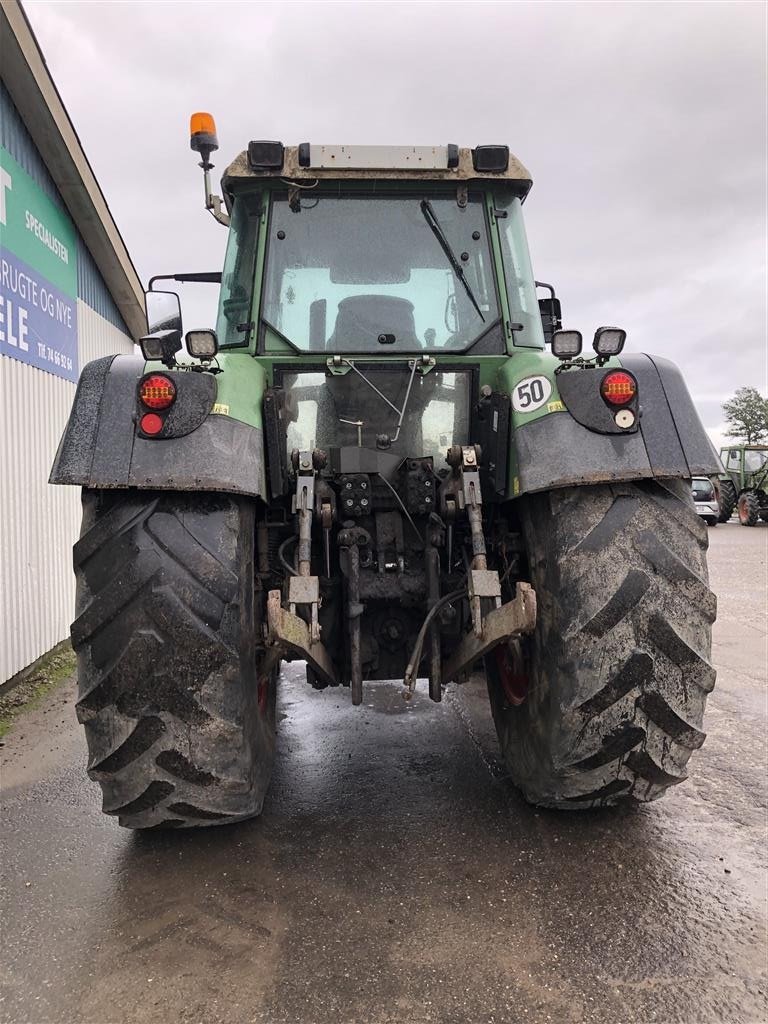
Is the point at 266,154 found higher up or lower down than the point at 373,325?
higher up

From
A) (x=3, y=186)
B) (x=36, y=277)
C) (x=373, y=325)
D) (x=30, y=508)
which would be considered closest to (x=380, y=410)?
(x=373, y=325)

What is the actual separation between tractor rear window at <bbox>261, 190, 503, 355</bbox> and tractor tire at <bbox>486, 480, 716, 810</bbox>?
1.08 m

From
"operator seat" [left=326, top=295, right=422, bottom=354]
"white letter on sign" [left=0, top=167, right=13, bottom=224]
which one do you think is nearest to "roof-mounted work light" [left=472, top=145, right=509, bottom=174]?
"operator seat" [left=326, top=295, right=422, bottom=354]

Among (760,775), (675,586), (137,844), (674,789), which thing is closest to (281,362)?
(675,586)

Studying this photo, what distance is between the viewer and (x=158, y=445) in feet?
8.20

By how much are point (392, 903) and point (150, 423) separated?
1.83 metres

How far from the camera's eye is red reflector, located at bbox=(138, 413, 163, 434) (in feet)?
8.20

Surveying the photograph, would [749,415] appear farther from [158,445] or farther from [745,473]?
[158,445]

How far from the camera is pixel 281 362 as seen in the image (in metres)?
3.13

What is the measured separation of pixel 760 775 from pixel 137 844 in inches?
115

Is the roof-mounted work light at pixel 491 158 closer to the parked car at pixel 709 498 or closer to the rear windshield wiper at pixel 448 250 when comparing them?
the rear windshield wiper at pixel 448 250

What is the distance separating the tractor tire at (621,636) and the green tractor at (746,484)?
68.4 feet

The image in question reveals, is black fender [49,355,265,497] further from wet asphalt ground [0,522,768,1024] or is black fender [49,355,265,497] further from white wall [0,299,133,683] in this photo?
white wall [0,299,133,683]

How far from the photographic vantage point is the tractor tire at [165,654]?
239 cm
